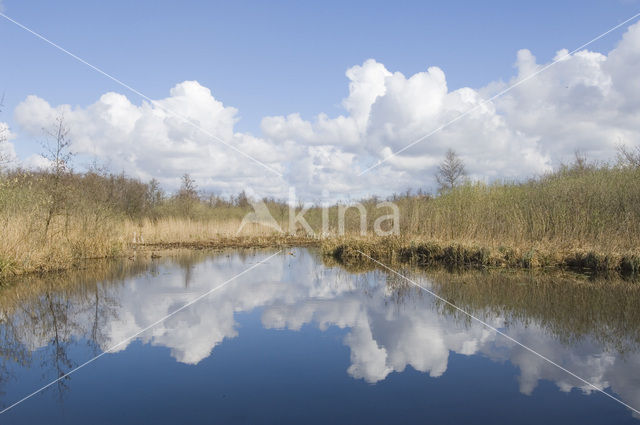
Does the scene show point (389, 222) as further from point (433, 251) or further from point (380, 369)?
point (380, 369)

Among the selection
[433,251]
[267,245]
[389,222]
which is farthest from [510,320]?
[267,245]

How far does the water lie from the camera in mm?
3973

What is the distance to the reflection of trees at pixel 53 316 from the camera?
5430 millimetres

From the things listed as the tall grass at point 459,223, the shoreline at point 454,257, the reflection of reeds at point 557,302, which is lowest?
the reflection of reeds at point 557,302

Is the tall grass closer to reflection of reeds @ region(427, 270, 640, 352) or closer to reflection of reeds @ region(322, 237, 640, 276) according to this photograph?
reflection of reeds @ region(322, 237, 640, 276)

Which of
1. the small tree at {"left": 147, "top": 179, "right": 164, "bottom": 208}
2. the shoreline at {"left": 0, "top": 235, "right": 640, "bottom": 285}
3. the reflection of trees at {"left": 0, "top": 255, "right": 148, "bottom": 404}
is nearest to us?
the reflection of trees at {"left": 0, "top": 255, "right": 148, "bottom": 404}

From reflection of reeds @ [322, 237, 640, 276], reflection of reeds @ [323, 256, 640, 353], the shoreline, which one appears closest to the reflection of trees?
the shoreline

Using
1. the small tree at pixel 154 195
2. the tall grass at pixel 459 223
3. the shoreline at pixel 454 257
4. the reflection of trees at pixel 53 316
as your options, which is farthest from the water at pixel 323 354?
the small tree at pixel 154 195

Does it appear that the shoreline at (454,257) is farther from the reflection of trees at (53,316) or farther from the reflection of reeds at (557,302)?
Result: the reflection of trees at (53,316)

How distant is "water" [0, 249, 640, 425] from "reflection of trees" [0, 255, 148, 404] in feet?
0.12

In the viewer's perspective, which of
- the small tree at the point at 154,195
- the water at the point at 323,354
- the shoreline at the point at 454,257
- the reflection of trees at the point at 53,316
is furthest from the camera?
the small tree at the point at 154,195

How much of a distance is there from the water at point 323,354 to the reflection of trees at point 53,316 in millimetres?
37

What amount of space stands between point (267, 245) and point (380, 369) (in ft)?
60.3

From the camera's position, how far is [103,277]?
11.8m
